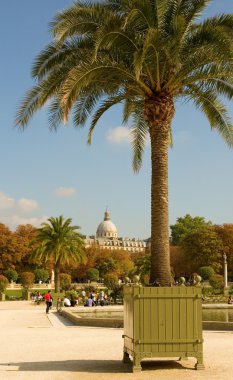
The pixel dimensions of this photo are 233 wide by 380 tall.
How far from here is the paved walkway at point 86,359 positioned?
10031 millimetres

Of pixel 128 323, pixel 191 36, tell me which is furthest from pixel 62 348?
pixel 191 36

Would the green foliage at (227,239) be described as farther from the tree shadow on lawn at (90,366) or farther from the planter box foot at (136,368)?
the planter box foot at (136,368)

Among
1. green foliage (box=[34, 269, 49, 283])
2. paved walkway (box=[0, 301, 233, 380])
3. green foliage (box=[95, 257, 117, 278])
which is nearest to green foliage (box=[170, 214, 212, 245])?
green foliage (box=[95, 257, 117, 278])

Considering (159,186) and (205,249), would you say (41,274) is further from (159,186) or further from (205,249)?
(159,186)

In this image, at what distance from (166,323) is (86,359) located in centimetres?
240

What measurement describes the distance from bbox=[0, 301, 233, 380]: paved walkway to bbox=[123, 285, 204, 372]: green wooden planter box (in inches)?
14.5

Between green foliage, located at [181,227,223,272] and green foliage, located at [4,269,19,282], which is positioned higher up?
green foliage, located at [181,227,223,272]

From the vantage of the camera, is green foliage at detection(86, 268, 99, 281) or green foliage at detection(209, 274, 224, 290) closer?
green foliage at detection(209, 274, 224, 290)

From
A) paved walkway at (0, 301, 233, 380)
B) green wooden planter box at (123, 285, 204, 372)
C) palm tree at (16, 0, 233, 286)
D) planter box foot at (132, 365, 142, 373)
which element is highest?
palm tree at (16, 0, 233, 286)

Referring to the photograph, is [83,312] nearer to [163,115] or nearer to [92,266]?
[163,115]

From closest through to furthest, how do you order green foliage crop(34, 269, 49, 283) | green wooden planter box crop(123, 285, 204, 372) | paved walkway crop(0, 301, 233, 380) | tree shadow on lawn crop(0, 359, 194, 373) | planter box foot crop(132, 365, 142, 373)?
paved walkway crop(0, 301, 233, 380) < planter box foot crop(132, 365, 142, 373) < green wooden planter box crop(123, 285, 204, 372) < tree shadow on lawn crop(0, 359, 194, 373) < green foliage crop(34, 269, 49, 283)

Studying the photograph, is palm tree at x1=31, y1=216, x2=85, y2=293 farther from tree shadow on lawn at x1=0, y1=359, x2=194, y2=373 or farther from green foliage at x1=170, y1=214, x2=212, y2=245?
green foliage at x1=170, y1=214, x2=212, y2=245

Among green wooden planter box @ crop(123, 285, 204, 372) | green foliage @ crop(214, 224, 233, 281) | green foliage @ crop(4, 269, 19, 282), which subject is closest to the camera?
green wooden planter box @ crop(123, 285, 204, 372)

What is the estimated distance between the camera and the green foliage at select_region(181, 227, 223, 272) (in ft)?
239
